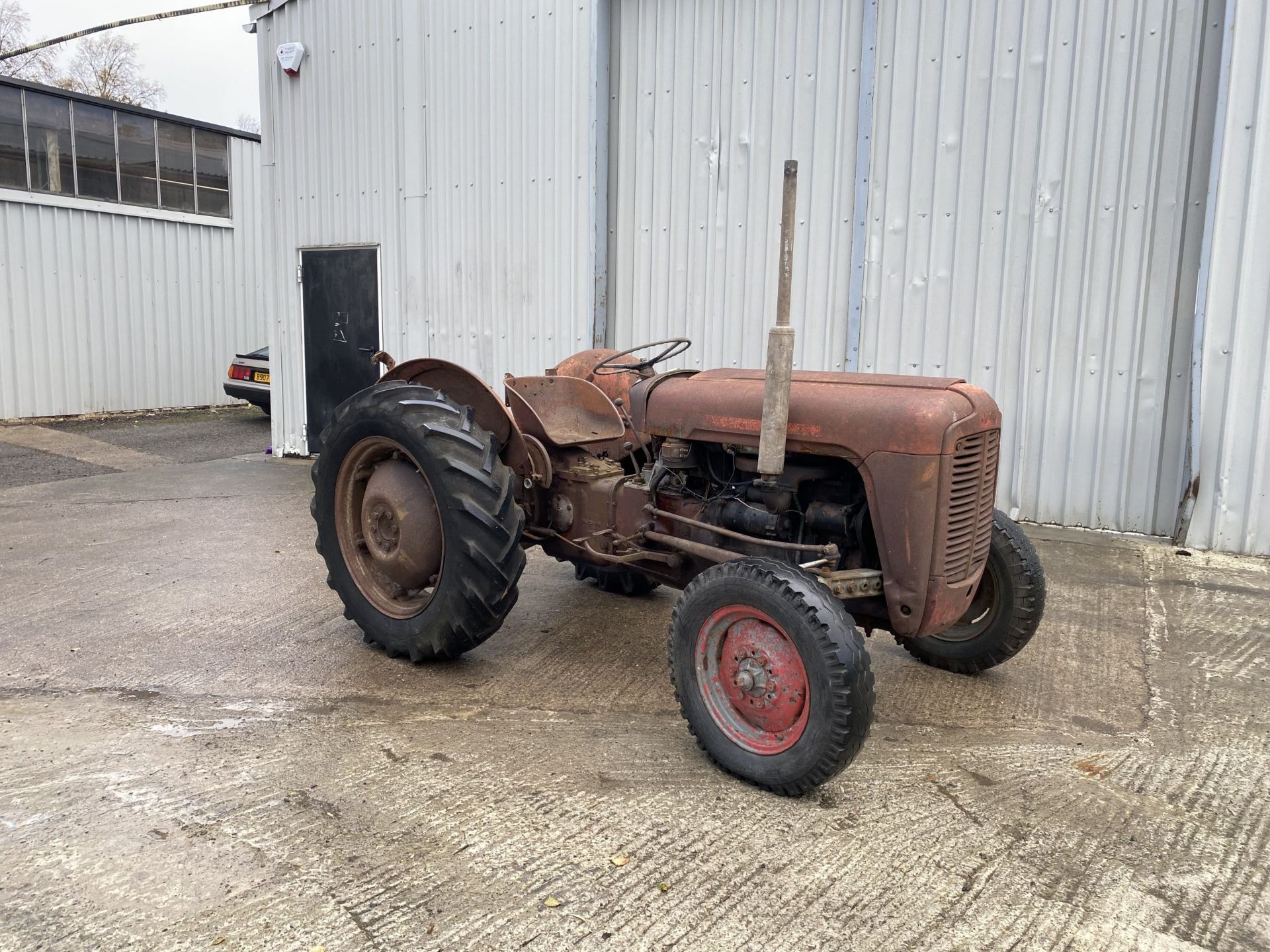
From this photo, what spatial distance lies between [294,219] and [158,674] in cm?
702

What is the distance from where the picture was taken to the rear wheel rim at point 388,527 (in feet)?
12.7

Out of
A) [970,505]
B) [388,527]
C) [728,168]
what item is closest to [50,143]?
[728,168]

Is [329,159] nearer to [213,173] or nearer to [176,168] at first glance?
[176,168]

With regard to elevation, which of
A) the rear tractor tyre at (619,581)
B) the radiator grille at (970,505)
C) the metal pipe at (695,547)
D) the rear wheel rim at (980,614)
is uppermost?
the radiator grille at (970,505)

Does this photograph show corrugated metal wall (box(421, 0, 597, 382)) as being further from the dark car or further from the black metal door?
the dark car

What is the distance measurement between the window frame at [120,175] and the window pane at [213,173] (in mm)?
19

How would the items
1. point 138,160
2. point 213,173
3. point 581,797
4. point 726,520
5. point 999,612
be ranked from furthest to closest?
point 213,173 → point 138,160 → point 999,612 → point 726,520 → point 581,797

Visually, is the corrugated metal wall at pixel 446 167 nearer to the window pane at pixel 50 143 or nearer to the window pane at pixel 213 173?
the window pane at pixel 50 143

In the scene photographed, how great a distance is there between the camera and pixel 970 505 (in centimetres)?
309

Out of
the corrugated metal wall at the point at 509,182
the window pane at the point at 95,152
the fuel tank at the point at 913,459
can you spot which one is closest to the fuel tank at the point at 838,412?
the fuel tank at the point at 913,459

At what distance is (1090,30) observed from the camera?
5887 mm

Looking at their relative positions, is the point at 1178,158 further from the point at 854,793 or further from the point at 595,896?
the point at 595,896

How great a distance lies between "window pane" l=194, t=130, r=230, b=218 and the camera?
14844 mm

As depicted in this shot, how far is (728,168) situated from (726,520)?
14.8 ft
